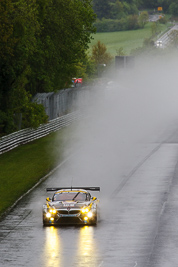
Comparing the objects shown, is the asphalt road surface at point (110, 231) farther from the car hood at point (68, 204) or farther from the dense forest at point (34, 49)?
the dense forest at point (34, 49)

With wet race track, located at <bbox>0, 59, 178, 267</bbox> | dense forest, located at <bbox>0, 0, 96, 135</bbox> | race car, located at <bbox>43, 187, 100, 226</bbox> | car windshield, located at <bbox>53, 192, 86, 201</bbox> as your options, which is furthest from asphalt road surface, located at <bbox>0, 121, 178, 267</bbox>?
dense forest, located at <bbox>0, 0, 96, 135</bbox>

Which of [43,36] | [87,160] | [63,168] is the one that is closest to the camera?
[63,168]

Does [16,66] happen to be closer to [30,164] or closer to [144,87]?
[30,164]

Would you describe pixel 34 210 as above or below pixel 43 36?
below

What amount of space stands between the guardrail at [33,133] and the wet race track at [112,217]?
4.75m

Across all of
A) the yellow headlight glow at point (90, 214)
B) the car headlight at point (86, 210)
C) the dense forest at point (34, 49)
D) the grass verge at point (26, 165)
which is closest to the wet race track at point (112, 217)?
the yellow headlight glow at point (90, 214)

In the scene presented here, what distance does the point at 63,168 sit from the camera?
4866 cm

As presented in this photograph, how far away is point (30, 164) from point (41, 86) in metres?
26.6

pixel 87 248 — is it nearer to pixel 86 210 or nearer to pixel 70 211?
pixel 70 211

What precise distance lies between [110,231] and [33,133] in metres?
36.2

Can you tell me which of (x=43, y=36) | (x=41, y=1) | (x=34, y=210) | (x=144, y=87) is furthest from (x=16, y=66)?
(x=144, y=87)

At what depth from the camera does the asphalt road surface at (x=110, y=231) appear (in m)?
23.2

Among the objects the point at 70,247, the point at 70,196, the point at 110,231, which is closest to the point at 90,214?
the point at 110,231

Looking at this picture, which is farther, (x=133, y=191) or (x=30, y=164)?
(x=30, y=164)
